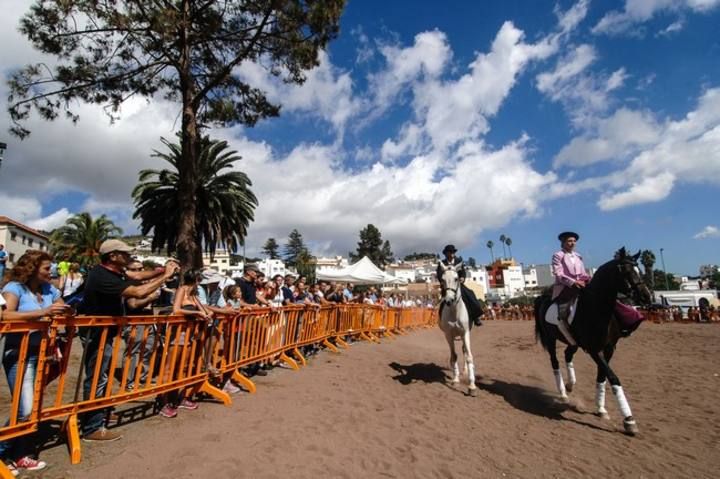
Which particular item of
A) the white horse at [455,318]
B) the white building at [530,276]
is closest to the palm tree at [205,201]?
the white horse at [455,318]

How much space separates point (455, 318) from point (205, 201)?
2102cm

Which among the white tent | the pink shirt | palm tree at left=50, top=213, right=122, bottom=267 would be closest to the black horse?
the pink shirt

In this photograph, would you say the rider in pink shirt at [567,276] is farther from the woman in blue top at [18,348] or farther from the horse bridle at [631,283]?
the woman in blue top at [18,348]

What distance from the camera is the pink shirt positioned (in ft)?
21.1

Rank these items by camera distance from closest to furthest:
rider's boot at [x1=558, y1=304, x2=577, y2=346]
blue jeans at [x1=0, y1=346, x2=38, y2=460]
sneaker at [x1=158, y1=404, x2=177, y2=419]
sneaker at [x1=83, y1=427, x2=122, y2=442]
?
blue jeans at [x1=0, y1=346, x2=38, y2=460]
sneaker at [x1=83, y1=427, x2=122, y2=442]
sneaker at [x1=158, y1=404, x2=177, y2=419]
rider's boot at [x1=558, y1=304, x2=577, y2=346]

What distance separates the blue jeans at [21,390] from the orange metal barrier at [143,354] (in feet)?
0.27

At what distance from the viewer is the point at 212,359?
5.66m

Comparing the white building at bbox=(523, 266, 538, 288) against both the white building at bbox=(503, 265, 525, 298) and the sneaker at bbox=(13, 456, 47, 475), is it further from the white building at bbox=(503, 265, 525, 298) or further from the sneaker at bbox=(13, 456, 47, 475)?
the sneaker at bbox=(13, 456, 47, 475)

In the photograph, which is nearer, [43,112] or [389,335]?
[43,112]

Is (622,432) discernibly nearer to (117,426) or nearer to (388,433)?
(388,433)

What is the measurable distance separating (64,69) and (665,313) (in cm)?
3994

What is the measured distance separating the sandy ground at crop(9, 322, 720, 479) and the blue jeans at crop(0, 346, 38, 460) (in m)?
0.27

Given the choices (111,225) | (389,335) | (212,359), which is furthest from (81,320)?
(111,225)

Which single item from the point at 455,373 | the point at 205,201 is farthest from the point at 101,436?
the point at 205,201
